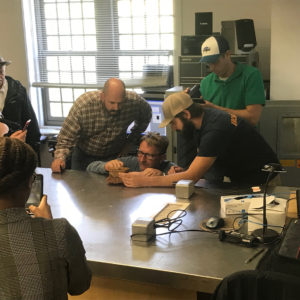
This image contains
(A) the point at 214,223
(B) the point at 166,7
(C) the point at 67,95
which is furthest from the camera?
(C) the point at 67,95

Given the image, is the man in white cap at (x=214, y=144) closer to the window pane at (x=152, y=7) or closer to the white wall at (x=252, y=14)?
the white wall at (x=252, y=14)

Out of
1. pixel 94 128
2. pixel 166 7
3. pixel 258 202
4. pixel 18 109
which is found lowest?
pixel 258 202

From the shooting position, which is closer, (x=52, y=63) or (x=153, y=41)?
(x=153, y=41)

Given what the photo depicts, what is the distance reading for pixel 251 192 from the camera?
2488mm

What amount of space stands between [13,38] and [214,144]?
346cm

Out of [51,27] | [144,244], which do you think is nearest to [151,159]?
[144,244]

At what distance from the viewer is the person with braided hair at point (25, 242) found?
129cm

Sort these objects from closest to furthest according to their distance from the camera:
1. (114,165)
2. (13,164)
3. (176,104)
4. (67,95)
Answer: (13,164) < (176,104) < (114,165) < (67,95)

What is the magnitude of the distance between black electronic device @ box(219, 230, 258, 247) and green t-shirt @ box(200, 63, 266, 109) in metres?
1.47

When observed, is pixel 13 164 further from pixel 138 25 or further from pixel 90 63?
pixel 90 63

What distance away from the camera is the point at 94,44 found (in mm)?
5117

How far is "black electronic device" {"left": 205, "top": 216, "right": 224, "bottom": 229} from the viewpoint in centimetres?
204

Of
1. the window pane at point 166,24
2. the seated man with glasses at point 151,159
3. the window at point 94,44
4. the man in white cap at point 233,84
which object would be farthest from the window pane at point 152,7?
the seated man with glasses at point 151,159

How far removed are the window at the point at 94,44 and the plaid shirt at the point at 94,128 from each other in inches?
53.5
